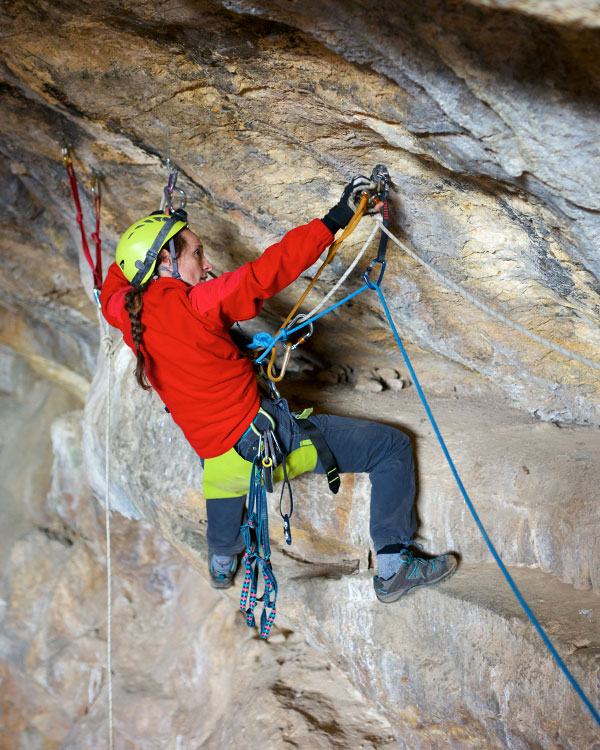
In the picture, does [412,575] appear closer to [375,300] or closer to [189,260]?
[375,300]

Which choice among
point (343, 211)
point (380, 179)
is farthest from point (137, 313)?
point (380, 179)

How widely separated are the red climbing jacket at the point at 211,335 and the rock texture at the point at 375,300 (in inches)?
28.6

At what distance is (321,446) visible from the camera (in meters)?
3.22

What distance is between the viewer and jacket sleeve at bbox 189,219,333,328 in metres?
2.61

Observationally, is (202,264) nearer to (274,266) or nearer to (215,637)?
(274,266)

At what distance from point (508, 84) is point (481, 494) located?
2214mm

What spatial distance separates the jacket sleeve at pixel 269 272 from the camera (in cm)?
261

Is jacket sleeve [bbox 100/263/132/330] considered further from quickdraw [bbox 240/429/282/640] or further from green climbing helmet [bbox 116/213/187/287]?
quickdraw [bbox 240/429/282/640]

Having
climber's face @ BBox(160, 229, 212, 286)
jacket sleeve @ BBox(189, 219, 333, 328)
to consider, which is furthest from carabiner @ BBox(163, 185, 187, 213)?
jacket sleeve @ BBox(189, 219, 333, 328)

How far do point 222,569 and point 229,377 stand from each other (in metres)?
1.49

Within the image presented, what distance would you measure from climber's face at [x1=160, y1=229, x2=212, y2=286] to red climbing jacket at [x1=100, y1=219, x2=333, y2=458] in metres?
0.11

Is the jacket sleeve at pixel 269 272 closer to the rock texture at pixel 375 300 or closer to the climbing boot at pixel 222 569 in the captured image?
the rock texture at pixel 375 300

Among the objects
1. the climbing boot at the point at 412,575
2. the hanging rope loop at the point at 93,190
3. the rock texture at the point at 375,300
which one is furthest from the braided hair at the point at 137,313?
the climbing boot at the point at 412,575

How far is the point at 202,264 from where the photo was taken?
316 centimetres
